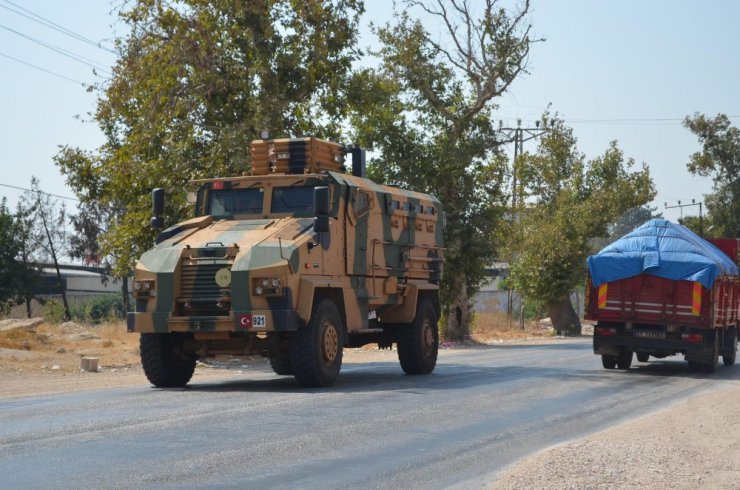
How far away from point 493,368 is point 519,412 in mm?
8588

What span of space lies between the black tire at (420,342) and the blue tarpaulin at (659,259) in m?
3.80

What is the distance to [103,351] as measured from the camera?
2688 centimetres

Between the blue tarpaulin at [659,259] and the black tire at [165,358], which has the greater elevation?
the blue tarpaulin at [659,259]

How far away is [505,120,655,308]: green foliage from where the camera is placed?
49344 millimetres

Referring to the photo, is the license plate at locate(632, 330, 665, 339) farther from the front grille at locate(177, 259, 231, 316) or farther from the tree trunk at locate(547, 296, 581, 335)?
the tree trunk at locate(547, 296, 581, 335)

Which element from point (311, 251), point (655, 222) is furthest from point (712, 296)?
point (311, 251)

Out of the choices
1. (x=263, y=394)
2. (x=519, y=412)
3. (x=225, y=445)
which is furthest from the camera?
(x=263, y=394)

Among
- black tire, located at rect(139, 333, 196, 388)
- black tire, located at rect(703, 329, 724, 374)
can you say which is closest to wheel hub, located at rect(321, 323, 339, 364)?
black tire, located at rect(139, 333, 196, 388)

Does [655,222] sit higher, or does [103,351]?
[655,222]

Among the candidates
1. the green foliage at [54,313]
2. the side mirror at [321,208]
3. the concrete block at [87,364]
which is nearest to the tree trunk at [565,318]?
the green foliage at [54,313]

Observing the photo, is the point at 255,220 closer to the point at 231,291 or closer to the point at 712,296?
the point at 231,291

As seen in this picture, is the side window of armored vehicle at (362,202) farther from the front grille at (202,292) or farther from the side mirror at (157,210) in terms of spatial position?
the side mirror at (157,210)

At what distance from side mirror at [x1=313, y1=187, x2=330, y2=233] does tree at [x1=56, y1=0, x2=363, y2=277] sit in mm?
9327

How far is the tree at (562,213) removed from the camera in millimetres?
49344
